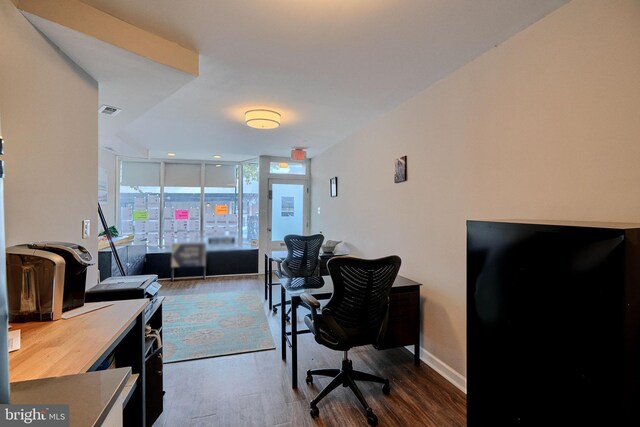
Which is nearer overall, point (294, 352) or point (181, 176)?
point (181, 176)

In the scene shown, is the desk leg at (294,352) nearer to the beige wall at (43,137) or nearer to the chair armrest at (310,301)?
the chair armrest at (310,301)

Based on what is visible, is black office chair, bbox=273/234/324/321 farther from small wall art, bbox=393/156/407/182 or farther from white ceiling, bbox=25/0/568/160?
white ceiling, bbox=25/0/568/160

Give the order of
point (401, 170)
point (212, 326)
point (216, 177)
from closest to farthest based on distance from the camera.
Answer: point (216, 177), point (401, 170), point (212, 326)

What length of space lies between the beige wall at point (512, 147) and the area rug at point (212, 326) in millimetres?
1792

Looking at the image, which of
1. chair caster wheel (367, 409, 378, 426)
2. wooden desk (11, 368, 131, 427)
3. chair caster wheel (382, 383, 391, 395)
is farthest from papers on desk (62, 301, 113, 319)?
chair caster wheel (382, 383, 391, 395)

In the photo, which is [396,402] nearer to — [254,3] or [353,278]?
[353,278]

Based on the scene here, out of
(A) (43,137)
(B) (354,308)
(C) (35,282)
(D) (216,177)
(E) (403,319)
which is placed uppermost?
(A) (43,137)

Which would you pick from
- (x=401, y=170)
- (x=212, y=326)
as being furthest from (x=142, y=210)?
(x=212, y=326)

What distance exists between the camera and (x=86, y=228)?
196cm

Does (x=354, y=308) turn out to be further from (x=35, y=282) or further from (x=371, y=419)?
(x=35, y=282)

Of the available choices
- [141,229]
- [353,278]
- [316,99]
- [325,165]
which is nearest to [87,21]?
[141,229]

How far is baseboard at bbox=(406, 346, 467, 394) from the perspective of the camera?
2.18 m

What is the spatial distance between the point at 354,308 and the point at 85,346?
1452mm

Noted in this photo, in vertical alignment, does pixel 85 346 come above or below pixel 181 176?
below
